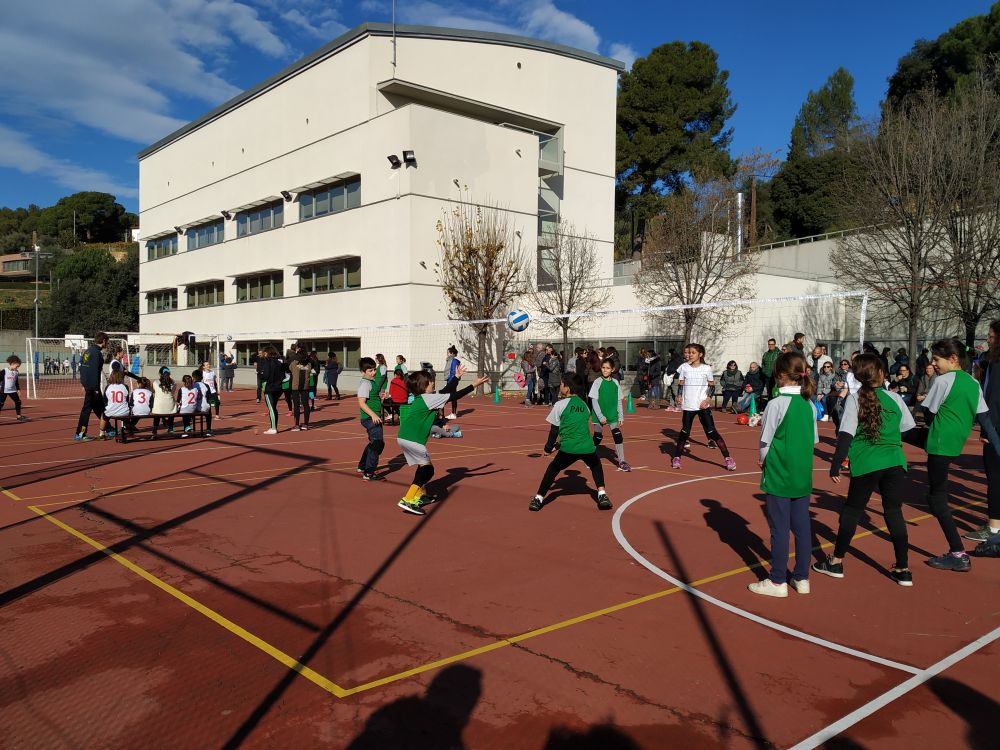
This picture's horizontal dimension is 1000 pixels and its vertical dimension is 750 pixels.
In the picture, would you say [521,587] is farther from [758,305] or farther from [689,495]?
[758,305]

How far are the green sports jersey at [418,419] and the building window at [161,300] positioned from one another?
43033 millimetres

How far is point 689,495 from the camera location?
8.94 metres

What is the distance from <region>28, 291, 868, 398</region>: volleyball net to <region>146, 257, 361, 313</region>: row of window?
2173 millimetres

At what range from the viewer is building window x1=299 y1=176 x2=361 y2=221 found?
31734mm

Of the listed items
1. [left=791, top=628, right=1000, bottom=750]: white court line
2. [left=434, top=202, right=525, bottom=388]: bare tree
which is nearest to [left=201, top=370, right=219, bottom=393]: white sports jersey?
[left=434, top=202, right=525, bottom=388]: bare tree

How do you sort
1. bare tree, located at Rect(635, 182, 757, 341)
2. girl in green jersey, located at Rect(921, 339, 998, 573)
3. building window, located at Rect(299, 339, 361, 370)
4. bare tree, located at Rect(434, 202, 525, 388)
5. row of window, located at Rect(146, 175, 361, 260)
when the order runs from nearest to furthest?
1. girl in green jersey, located at Rect(921, 339, 998, 573)
2. bare tree, located at Rect(635, 182, 757, 341)
3. bare tree, located at Rect(434, 202, 525, 388)
4. building window, located at Rect(299, 339, 361, 370)
5. row of window, located at Rect(146, 175, 361, 260)

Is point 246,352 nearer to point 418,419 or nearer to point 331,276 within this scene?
point 331,276

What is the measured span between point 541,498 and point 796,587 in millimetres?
3213

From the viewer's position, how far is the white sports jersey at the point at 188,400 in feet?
48.6

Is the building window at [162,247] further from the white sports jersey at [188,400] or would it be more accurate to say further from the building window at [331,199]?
the white sports jersey at [188,400]

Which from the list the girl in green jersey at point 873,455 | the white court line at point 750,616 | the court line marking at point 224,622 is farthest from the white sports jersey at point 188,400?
the girl in green jersey at point 873,455

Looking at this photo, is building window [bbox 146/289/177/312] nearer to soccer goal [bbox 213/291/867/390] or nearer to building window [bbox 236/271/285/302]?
building window [bbox 236/271/285/302]

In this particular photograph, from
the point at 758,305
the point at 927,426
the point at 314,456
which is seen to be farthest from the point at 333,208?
the point at 927,426

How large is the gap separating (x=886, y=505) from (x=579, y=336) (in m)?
25.2
